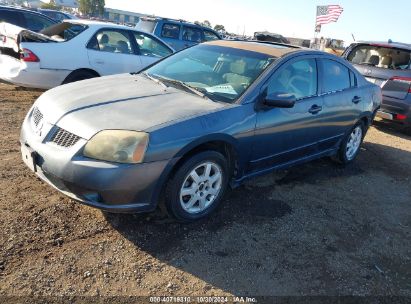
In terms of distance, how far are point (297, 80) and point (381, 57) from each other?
194 inches

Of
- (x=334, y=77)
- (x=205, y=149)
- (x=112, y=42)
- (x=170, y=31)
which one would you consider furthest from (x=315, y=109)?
(x=170, y=31)

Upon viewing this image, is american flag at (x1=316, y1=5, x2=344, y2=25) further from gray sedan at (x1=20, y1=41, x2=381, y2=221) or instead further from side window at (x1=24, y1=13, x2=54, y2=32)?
gray sedan at (x1=20, y1=41, x2=381, y2=221)

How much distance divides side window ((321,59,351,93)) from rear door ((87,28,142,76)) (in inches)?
160

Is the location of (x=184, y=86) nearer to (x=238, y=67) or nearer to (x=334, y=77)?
(x=238, y=67)

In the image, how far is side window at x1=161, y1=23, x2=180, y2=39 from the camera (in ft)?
40.1

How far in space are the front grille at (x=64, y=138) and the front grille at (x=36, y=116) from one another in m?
0.36

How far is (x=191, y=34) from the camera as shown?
1277cm

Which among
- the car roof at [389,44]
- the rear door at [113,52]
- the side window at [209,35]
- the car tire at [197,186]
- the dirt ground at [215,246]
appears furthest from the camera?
the side window at [209,35]

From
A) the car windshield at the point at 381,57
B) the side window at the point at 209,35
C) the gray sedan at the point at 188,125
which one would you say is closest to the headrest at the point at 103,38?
the gray sedan at the point at 188,125

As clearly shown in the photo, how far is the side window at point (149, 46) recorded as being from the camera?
7.86m

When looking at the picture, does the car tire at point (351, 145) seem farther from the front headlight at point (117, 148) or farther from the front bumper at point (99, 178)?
the front headlight at point (117, 148)

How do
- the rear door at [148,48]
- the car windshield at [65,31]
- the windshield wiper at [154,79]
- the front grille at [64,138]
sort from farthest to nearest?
the rear door at [148,48]
the car windshield at [65,31]
the windshield wiper at [154,79]
the front grille at [64,138]

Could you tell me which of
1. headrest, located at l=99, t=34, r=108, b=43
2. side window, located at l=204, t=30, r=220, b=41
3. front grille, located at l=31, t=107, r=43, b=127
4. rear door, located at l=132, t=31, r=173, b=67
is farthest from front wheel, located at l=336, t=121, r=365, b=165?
side window, located at l=204, t=30, r=220, b=41

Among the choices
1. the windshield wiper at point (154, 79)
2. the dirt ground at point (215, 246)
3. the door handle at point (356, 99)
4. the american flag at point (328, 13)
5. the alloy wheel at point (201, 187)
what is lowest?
the dirt ground at point (215, 246)
